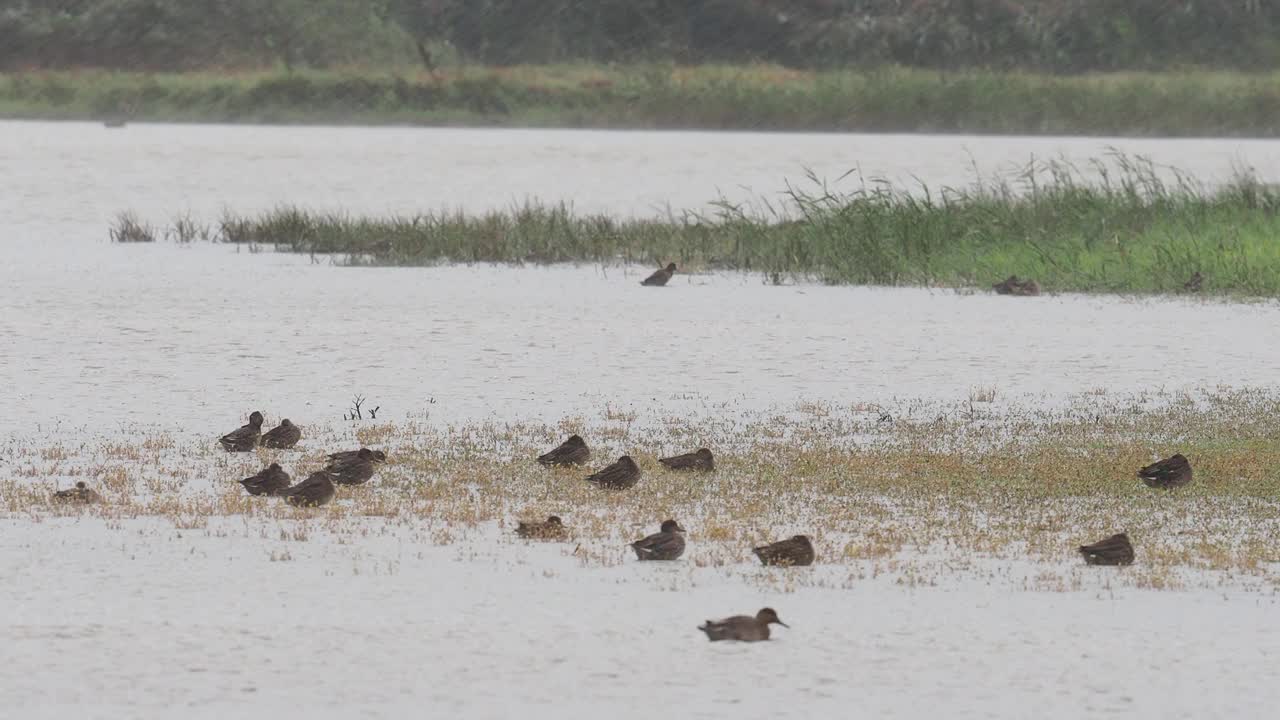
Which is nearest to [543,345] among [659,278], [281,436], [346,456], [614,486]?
[659,278]

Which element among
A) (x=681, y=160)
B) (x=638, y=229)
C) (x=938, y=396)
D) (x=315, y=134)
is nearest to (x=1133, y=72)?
(x=681, y=160)

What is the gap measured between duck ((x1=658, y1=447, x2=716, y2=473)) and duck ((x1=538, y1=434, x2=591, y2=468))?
0.55 meters

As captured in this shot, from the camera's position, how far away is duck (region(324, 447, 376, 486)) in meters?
13.2

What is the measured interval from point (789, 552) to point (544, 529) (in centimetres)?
154

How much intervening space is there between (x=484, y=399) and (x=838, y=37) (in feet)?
212

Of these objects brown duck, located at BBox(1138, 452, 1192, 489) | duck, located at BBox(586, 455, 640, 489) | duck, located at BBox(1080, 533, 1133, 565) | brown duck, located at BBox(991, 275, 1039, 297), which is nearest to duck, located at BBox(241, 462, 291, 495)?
duck, located at BBox(586, 455, 640, 489)

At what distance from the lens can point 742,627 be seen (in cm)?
939

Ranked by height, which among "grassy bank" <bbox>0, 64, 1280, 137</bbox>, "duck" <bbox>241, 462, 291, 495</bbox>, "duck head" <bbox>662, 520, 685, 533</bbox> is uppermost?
"grassy bank" <bbox>0, 64, 1280, 137</bbox>

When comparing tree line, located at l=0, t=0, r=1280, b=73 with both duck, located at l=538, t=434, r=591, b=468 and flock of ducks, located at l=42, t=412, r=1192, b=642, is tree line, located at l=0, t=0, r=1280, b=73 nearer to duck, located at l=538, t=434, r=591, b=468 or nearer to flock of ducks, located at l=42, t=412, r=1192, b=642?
flock of ducks, located at l=42, t=412, r=1192, b=642

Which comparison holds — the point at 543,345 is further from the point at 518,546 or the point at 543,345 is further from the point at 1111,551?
the point at 1111,551

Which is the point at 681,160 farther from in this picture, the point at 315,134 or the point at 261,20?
the point at 261,20

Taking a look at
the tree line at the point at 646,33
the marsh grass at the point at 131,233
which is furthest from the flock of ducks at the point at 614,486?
the tree line at the point at 646,33

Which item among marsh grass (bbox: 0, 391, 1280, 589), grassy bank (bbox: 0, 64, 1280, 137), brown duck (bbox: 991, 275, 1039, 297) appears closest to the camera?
marsh grass (bbox: 0, 391, 1280, 589)

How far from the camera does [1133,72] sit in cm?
7944
